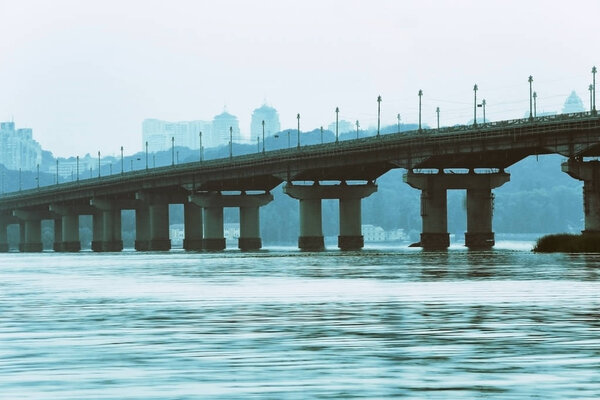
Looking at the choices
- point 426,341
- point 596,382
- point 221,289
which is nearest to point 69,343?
point 426,341

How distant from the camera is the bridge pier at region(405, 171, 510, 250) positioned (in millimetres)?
157000

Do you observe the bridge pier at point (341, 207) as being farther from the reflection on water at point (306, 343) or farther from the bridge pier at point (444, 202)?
the reflection on water at point (306, 343)

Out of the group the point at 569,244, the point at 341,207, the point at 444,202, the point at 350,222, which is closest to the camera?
the point at 569,244

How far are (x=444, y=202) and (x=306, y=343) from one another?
13169cm

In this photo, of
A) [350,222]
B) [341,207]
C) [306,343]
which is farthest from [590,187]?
[306,343]

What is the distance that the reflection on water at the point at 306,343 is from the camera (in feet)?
71.4

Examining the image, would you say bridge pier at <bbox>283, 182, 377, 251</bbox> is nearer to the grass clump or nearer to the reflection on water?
the grass clump

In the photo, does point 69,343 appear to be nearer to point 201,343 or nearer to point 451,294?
point 201,343

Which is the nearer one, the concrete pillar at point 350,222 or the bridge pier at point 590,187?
the bridge pier at point 590,187

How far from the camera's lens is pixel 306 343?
95.2ft

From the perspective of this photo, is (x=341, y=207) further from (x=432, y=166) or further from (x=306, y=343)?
(x=306, y=343)

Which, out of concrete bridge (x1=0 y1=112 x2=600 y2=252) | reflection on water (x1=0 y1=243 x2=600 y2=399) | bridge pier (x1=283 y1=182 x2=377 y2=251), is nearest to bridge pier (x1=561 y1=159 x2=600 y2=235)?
concrete bridge (x1=0 y1=112 x2=600 y2=252)

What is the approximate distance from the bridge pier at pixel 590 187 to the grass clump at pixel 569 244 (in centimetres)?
490

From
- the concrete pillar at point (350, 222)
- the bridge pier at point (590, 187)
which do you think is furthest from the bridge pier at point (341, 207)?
the bridge pier at point (590, 187)
